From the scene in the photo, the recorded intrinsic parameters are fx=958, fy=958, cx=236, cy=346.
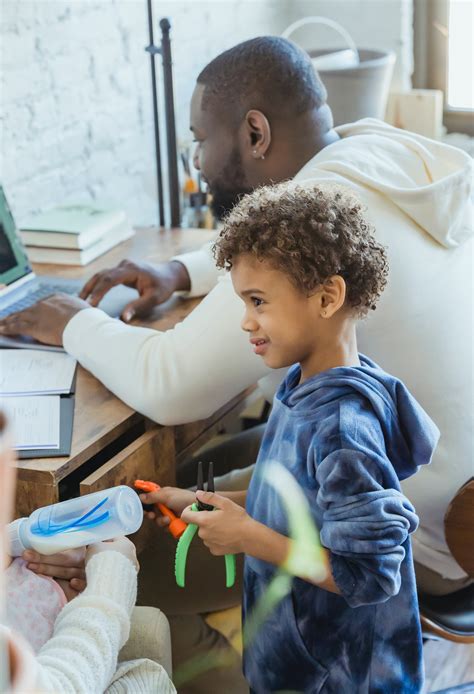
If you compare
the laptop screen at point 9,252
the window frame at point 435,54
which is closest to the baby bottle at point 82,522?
the laptop screen at point 9,252

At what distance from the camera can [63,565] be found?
3.93 feet

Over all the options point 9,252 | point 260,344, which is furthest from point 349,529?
point 9,252

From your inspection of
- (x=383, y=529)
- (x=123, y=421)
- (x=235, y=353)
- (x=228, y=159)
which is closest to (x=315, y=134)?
(x=228, y=159)

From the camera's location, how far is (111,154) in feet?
9.41

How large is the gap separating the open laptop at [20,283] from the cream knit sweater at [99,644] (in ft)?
2.79

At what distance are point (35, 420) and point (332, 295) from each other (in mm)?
528

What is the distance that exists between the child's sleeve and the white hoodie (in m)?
0.40

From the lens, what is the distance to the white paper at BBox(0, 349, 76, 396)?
5.06 feet

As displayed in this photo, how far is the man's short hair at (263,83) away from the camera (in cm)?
170

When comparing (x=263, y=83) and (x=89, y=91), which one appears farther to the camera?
(x=89, y=91)

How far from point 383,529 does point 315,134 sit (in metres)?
0.87

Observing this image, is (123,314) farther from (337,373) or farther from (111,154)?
(111,154)

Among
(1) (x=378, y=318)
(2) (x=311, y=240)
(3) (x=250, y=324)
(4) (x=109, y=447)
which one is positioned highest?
(2) (x=311, y=240)

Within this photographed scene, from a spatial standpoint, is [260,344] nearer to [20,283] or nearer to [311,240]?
[311,240]
